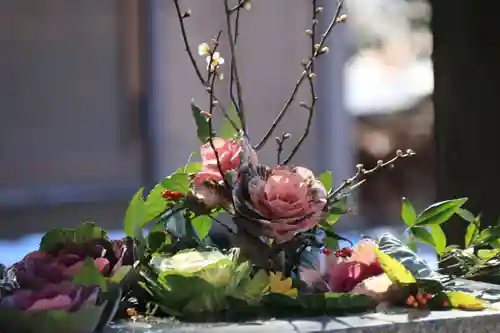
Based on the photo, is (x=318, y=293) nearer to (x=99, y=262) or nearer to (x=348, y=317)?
(x=348, y=317)

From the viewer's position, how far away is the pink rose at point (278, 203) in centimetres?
57

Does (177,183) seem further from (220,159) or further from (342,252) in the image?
(342,252)

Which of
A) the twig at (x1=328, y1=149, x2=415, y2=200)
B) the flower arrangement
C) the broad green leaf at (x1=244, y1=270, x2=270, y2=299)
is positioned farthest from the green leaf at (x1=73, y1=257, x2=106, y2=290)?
the twig at (x1=328, y1=149, x2=415, y2=200)

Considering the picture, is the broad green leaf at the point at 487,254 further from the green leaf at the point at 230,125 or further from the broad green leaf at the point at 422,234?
the green leaf at the point at 230,125

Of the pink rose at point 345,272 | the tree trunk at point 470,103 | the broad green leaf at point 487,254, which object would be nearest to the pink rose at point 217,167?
the pink rose at point 345,272

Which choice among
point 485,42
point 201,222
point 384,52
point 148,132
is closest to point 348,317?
point 201,222

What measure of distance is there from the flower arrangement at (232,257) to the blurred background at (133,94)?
29.6 inches

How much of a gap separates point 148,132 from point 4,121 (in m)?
0.29

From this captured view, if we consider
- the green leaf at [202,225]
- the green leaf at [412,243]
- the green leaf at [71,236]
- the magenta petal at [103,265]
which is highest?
the green leaf at [71,236]

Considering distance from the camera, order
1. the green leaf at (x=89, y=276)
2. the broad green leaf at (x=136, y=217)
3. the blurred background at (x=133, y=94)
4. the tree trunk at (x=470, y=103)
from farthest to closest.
Result: the blurred background at (x=133, y=94) → the tree trunk at (x=470, y=103) → the broad green leaf at (x=136, y=217) → the green leaf at (x=89, y=276)

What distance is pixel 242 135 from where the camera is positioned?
0.63 m

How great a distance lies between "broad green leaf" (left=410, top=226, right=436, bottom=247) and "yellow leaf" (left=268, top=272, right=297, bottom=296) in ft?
0.52

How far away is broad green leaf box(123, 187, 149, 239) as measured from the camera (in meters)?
0.60

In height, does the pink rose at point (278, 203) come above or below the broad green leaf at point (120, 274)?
above
